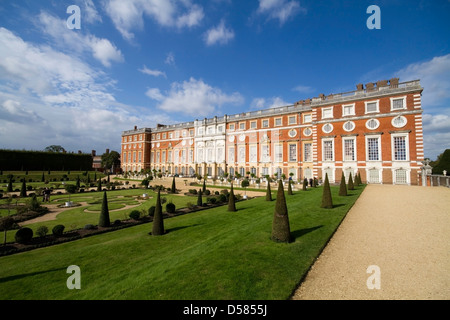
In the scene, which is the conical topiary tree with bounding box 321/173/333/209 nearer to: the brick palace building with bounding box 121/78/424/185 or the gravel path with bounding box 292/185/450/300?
the gravel path with bounding box 292/185/450/300

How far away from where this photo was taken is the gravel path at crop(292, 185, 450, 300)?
429 centimetres

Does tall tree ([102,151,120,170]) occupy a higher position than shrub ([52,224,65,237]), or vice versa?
tall tree ([102,151,120,170])

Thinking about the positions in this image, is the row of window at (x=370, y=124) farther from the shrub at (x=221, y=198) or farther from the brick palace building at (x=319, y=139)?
the shrub at (x=221, y=198)

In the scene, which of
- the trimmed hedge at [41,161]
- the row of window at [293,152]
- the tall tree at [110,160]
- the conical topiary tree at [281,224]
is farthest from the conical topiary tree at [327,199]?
the tall tree at [110,160]

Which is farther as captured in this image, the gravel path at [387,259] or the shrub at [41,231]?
the shrub at [41,231]

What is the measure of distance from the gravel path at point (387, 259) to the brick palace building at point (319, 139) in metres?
17.6

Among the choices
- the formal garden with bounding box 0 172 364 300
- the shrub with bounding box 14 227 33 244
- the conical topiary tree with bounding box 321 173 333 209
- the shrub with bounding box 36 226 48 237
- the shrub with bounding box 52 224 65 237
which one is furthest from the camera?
the conical topiary tree with bounding box 321 173 333 209

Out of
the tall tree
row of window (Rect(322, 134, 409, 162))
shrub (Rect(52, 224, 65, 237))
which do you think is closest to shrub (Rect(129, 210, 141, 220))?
shrub (Rect(52, 224, 65, 237))

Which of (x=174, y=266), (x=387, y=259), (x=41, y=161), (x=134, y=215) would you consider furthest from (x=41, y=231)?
(x=41, y=161)

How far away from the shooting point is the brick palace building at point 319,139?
24.0 meters

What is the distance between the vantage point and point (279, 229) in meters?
7.04

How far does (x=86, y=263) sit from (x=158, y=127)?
53.8 m

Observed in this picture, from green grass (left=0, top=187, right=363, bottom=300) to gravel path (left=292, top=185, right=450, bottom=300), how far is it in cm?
43
